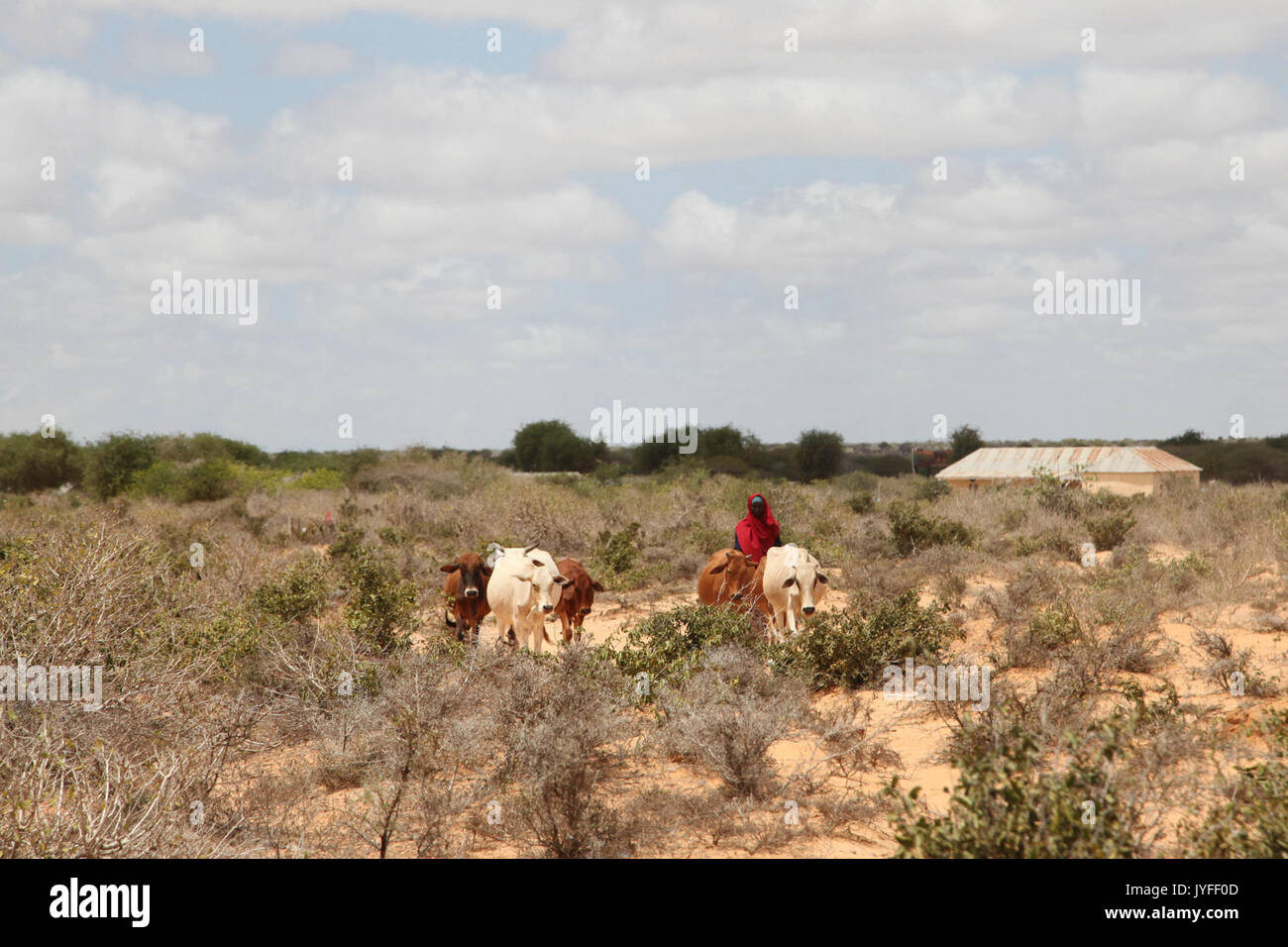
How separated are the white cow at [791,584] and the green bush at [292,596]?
486cm

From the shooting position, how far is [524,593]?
34.7ft

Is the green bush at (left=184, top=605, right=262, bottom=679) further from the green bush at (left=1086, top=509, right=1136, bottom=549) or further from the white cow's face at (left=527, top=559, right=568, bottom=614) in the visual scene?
the green bush at (left=1086, top=509, right=1136, bottom=549)

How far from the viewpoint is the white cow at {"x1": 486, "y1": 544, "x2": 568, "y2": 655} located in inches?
408

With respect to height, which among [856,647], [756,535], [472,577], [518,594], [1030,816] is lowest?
[856,647]

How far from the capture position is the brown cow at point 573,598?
11.4 meters

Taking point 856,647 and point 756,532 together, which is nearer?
point 856,647

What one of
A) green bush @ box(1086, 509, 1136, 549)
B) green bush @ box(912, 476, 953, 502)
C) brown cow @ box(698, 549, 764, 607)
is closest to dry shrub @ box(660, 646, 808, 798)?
brown cow @ box(698, 549, 764, 607)

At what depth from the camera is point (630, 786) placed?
22.4 feet

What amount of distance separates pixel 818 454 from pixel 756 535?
4179 centimetres

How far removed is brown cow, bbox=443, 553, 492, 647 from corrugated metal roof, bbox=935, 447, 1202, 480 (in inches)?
993

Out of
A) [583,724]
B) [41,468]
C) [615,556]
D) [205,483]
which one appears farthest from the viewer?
[41,468]

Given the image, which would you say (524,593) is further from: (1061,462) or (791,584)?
(1061,462)

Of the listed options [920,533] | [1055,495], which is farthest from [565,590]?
[1055,495]
